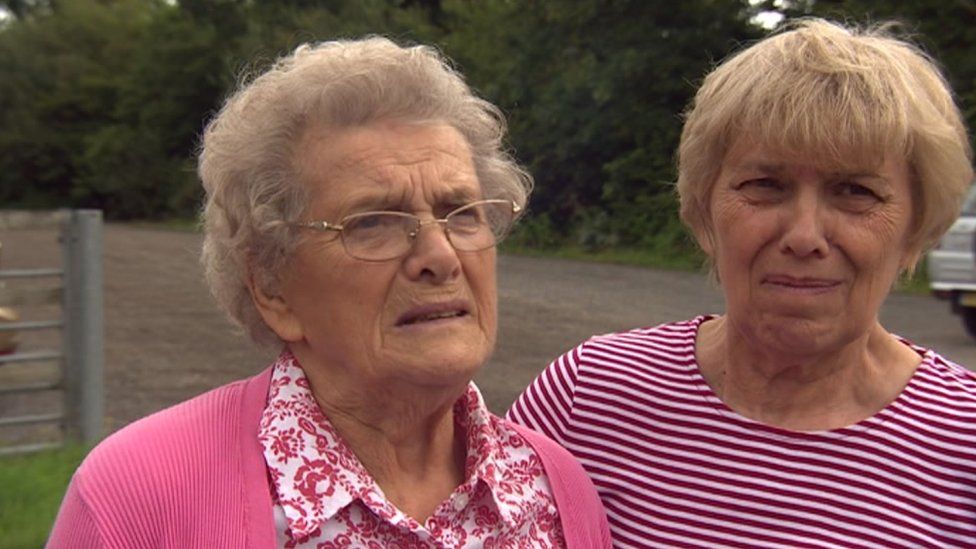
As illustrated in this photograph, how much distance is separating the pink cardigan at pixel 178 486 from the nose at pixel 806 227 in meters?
1.00

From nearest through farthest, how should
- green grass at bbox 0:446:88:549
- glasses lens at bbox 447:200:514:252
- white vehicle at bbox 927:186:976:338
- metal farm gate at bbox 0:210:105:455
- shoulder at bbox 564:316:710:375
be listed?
glasses lens at bbox 447:200:514:252 → shoulder at bbox 564:316:710:375 → green grass at bbox 0:446:88:549 → metal farm gate at bbox 0:210:105:455 → white vehicle at bbox 927:186:976:338

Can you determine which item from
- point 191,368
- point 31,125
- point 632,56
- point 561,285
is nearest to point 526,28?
point 632,56

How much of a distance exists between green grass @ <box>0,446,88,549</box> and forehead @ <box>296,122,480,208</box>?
10.8 feet

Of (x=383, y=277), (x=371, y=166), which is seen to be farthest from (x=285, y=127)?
(x=383, y=277)

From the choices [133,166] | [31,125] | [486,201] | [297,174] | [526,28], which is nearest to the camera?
[297,174]

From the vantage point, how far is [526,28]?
2497 cm

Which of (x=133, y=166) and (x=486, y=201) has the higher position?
(x=486, y=201)

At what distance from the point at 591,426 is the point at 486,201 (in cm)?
62

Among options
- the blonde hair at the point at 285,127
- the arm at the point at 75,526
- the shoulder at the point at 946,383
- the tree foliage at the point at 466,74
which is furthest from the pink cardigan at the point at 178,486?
the shoulder at the point at 946,383

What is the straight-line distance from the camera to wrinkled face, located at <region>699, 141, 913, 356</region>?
2.19 meters

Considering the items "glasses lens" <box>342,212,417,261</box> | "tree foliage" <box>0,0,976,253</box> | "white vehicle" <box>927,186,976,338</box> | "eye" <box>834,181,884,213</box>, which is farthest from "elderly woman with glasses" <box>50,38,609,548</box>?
"white vehicle" <box>927,186,976,338</box>

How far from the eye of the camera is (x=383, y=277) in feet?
6.41

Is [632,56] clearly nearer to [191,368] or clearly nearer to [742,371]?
[191,368]

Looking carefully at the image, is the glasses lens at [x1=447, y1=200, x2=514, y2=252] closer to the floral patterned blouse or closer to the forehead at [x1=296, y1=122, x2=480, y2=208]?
the forehead at [x1=296, y1=122, x2=480, y2=208]
